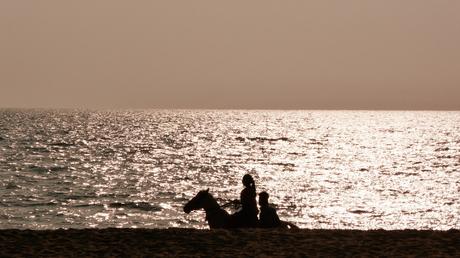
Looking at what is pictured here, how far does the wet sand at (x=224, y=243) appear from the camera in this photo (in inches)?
615

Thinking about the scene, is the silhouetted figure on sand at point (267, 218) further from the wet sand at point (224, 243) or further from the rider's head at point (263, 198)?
the wet sand at point (224, 243)

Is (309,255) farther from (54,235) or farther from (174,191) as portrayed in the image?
(174,191)

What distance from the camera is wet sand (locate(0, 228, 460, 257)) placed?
1562cm

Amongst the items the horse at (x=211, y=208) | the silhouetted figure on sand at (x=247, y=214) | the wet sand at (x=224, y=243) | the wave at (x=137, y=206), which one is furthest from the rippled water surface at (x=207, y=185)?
the wet sand at (x=224, y=243)

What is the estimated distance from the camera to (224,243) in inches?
660

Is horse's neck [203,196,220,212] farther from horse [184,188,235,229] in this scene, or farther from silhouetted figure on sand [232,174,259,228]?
silhouetted figure on sand [232,174,259,228]

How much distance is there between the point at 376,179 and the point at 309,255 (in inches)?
2543

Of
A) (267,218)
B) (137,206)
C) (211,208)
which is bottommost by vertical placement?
(137,206)

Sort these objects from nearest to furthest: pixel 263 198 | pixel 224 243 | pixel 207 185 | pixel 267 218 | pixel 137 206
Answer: pixel 224 243 → pixel 263 198 → pixel 267 218 → pixel 137 206 → pixel 207 185

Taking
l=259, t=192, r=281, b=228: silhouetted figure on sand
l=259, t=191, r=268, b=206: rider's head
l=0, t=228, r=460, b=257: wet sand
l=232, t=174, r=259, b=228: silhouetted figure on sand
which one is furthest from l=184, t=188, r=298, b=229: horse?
l=0, t=228, r=460, b=257: wet sand

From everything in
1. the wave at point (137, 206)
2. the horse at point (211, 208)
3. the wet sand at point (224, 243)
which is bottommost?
the wave at point (137, 206)

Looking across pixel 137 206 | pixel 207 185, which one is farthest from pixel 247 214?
pixel 207 185

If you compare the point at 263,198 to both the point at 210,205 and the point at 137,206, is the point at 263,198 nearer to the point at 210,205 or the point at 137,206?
the point at 210,205

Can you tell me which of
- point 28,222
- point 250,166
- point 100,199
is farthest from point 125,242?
point 250,166
